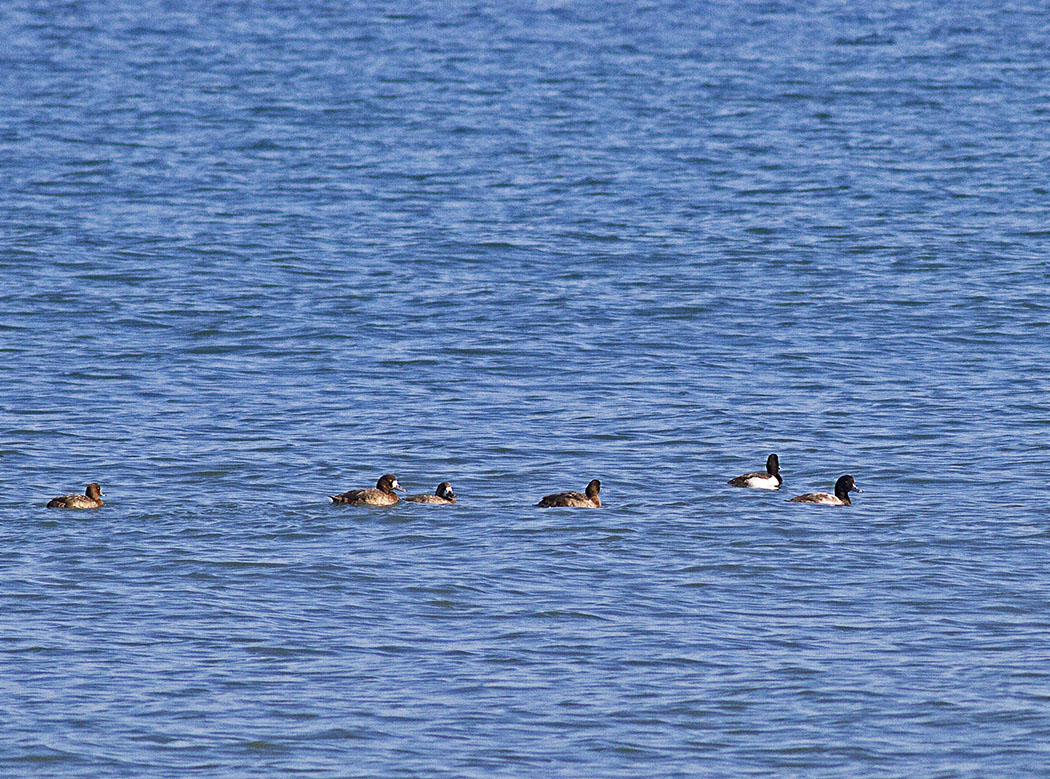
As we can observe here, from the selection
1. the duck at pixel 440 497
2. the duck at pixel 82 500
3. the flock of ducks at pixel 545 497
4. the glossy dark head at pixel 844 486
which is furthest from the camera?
the glossy dark head at pixel 844 486

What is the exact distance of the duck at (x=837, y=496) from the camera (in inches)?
765

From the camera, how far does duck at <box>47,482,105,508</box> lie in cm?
1848

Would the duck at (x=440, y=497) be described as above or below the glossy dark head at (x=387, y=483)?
below

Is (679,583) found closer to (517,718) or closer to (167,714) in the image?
(517,718)

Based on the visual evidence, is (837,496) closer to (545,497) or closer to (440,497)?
(545,497)

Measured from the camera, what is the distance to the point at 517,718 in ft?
43.8

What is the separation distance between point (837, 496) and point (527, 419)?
A: 5056mm

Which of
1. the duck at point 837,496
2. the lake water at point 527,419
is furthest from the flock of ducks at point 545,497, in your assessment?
the lake water at point 527,419

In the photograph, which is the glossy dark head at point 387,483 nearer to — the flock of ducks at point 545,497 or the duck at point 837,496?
the flock of ducks at point 545,497

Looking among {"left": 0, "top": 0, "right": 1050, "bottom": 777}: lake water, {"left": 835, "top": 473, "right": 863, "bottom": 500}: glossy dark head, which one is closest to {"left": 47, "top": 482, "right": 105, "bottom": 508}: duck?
{"left": 0, "top": 0, "right": 1050, "bottom": 777}: lake water

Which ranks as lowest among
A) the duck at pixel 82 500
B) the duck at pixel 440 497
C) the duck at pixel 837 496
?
the duck at pixel 837 496

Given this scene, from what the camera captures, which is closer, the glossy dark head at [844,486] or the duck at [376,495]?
the duck at [376,495]

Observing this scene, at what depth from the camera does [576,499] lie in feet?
61.9

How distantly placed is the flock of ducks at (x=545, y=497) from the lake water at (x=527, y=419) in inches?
8.1
